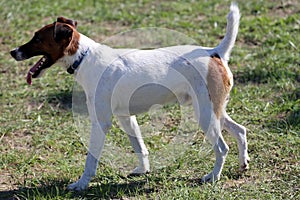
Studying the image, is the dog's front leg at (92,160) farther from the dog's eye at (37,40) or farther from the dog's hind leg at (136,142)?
the dog's eye at (37,40)

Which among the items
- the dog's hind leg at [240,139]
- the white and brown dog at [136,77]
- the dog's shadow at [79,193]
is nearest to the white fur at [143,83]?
the white and brown dog at [136,77]

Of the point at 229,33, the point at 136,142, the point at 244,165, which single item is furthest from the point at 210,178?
the point at 229,33

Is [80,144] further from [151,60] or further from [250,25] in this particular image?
[250,25]

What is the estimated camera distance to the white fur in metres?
5.53

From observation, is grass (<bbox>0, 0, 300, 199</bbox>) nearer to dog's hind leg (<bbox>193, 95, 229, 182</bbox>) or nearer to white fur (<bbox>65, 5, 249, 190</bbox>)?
dog's hind leg (<bbox>193, 95, 229, 182</bbox>)

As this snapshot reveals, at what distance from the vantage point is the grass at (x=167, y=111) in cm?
559

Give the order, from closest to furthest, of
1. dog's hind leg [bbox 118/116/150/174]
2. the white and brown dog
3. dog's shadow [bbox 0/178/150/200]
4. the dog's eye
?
1. dog's shadow [bbox 0/178/150/200]
2. the white and brown dog
3. the dog's eye
4. dog's hind leg [bbox 118/116/150/174]

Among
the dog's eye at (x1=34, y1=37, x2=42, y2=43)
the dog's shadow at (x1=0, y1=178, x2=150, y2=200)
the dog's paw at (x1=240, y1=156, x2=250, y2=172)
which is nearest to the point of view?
the dog's shadow at (x1=0, y1=178, x2=150, y2=200)

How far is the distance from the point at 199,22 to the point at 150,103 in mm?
4434

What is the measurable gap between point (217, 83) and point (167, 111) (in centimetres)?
183

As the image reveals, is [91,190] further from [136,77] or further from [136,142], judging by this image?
[136,77]

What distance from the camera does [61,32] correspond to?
5508 mm

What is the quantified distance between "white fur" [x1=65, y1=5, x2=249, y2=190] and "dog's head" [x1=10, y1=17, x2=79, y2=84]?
0.23 feet

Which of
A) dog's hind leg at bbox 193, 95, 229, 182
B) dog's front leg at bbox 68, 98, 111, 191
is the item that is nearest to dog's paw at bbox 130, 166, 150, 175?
dog's front leg at bbox 68, 98, 111, 191
